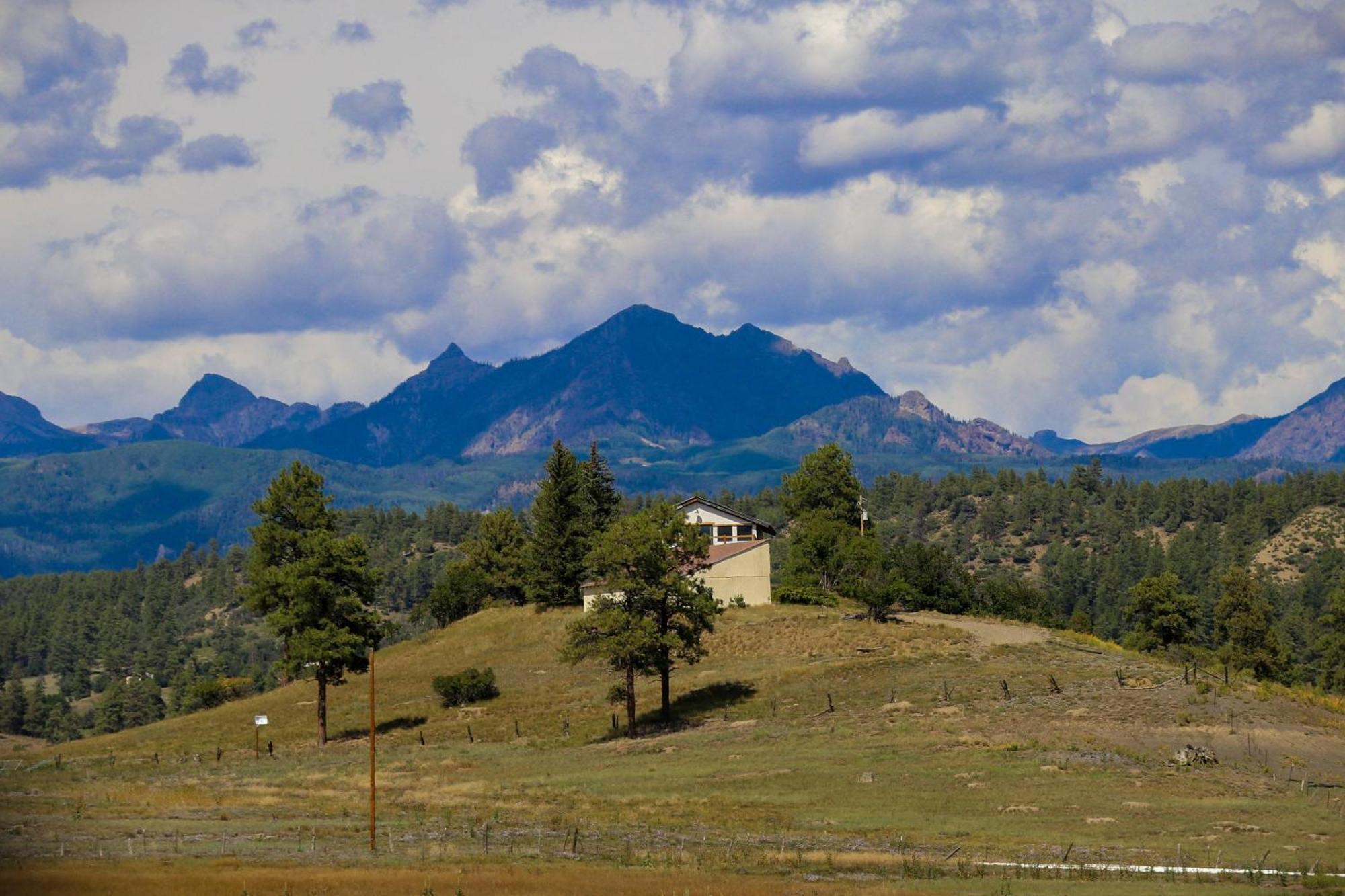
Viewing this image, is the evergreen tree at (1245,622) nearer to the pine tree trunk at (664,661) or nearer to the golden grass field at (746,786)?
the golden grass field at (746,786)

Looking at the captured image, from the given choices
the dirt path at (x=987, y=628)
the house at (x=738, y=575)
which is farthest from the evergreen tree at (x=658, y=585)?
the house at (x=738, y=575)

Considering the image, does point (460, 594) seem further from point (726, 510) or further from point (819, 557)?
point (819, 557)

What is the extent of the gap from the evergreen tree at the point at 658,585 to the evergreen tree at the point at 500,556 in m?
62.9

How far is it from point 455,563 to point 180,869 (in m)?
108

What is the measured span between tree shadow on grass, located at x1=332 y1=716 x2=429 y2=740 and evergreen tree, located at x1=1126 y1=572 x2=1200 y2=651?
2759 inches

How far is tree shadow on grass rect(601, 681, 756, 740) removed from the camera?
86.4m

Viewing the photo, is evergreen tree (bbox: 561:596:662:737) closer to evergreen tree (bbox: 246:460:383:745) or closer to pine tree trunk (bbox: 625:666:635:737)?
pine tree trunk (bbox: 625:666:635:737)

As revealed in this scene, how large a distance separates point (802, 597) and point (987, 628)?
17.6 meters

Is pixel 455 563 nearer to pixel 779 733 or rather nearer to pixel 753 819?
pixel 779 733

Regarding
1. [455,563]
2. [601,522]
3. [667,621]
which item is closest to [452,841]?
[667,621]

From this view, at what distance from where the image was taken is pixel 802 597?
12962 cm

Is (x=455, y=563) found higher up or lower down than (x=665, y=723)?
higher up

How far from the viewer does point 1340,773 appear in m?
65.6

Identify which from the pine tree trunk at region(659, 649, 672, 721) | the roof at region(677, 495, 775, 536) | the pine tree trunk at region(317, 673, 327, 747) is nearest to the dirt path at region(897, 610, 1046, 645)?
the roof at region(677, 495, 775, 536)
